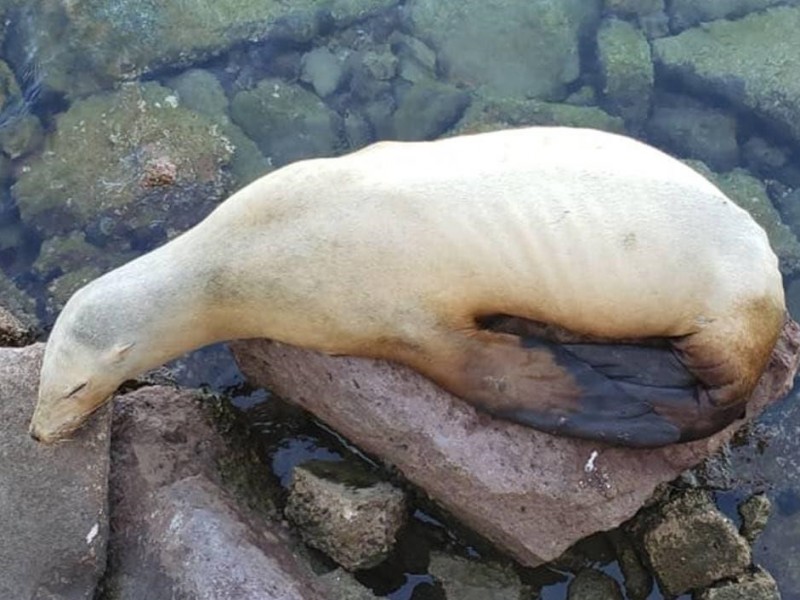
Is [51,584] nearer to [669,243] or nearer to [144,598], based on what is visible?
[144,598]

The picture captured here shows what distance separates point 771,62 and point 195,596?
4.14 meters

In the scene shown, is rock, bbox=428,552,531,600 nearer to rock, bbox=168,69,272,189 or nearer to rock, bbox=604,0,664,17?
rock, bbox=168,69,272,189

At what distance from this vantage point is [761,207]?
5.95 m

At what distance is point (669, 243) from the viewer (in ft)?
13.6

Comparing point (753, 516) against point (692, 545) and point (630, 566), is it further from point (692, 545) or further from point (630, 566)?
point (630, 566)

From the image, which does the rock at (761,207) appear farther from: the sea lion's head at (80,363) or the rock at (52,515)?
the rock at (52,515)

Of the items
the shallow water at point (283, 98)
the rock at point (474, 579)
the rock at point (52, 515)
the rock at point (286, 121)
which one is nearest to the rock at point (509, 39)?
the shallow water at point (283, 98)

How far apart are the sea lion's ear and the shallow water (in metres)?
1.42

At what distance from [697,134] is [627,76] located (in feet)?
1.61

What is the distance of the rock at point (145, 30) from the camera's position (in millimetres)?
6445

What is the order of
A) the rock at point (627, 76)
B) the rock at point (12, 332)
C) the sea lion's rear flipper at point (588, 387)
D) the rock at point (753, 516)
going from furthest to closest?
the rock at point (627, 76) < the rock at point (12, 332) < the rock at point (753, 516) < the sea lion's rear flipper at point (588, 387)

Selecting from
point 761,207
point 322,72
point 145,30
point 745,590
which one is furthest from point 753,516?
point 145,30

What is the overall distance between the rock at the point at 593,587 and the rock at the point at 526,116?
96.1 inches

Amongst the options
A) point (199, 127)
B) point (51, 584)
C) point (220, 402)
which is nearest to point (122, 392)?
point (220, 402)
